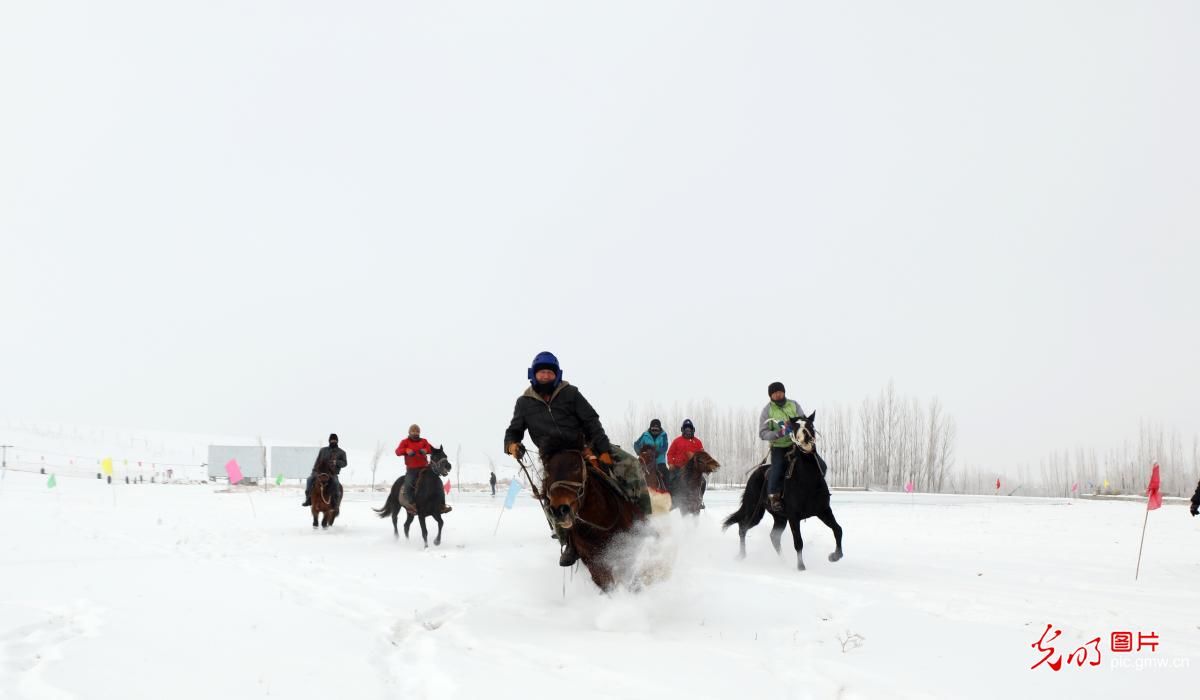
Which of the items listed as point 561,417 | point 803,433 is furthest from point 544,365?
point 803,433

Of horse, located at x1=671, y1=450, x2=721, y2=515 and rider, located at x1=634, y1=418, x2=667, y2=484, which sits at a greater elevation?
rider, located at x1=634, y1=418, x2=667, y2=484

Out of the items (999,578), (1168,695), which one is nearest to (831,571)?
(999,578)

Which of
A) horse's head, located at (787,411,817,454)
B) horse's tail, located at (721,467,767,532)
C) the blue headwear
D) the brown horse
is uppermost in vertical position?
the blue headwear

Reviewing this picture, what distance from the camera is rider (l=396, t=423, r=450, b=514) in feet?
52.1

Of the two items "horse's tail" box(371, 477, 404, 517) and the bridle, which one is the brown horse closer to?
"horse's tail" box(371, 477, 404, 517)

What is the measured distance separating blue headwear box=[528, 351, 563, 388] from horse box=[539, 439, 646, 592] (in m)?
0.61

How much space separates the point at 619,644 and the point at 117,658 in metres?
3.44

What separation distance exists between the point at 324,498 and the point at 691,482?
9.26 meters

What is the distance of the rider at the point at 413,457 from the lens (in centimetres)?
1587

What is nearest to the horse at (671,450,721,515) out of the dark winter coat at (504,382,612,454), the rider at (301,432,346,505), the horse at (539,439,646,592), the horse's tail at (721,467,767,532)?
the horse's tail at (721,467,767,532)

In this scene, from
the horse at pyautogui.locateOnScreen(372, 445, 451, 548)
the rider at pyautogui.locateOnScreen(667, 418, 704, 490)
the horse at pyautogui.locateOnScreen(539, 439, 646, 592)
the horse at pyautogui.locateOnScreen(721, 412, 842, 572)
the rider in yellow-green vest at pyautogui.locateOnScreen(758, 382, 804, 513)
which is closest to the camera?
the horse at pyautogui.locateOnScreen(539, 439, 646, 592)

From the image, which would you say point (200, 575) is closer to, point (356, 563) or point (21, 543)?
point (356, 563)

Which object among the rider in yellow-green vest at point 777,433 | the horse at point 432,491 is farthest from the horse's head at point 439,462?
the rider in yellow-green vest at point 777,433

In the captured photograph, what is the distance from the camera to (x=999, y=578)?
991 centimetres
